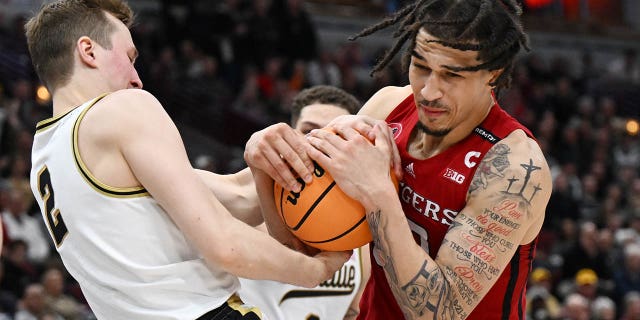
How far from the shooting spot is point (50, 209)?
11.1 ft

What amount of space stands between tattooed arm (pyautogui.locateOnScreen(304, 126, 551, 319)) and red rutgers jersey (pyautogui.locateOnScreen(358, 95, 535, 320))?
91 mm

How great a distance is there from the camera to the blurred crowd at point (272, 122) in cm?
941

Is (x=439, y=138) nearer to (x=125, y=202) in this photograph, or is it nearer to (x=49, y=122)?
(x=125, y=202)

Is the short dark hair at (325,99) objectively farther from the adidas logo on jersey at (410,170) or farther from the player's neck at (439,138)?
the adidas logo on jersey at (410,170)

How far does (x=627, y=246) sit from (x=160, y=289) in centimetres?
1044

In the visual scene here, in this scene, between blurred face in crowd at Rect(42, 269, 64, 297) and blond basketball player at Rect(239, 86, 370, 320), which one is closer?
blond basketball player at Rect(239, 86, 370, 320)

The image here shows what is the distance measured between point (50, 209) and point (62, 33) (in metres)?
0.66

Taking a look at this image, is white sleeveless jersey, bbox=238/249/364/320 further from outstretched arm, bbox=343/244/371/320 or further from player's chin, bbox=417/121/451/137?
player's chin, bbox=417/121/451/137

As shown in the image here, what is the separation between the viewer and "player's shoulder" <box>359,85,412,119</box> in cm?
399

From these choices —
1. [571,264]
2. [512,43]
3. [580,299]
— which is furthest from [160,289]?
[571,264]

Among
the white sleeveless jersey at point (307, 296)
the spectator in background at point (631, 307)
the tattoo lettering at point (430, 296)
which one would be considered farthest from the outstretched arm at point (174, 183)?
the spectator in background at point (631, 307)

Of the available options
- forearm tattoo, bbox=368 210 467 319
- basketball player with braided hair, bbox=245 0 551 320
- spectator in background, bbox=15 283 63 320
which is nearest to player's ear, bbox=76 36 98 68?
basketball player with braided hair, bbox=245 0 551 320

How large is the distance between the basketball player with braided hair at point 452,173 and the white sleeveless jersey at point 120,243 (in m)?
0.47

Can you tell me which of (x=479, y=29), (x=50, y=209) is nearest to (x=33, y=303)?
(x=50, y=209)
